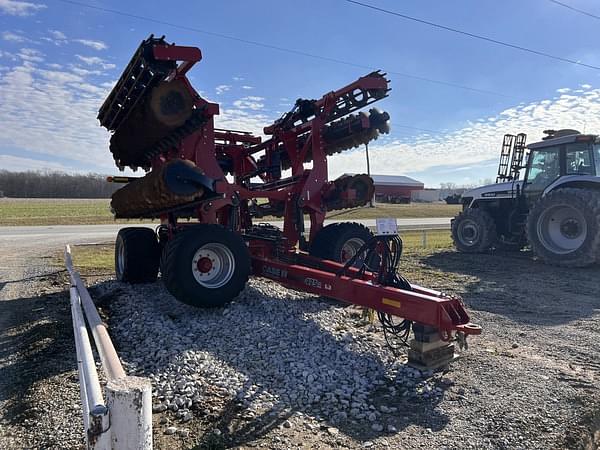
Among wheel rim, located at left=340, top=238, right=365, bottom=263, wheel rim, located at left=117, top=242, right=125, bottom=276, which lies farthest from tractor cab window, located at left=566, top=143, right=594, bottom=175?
wheel rim, located at left=117, top=242, right=125, bottom=276

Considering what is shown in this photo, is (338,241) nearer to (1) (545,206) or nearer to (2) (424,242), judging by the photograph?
(1) (545,206)

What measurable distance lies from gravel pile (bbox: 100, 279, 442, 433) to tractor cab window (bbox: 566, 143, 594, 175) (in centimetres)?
779

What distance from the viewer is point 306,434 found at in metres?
3.32

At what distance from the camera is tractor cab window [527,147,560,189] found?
37.4ft

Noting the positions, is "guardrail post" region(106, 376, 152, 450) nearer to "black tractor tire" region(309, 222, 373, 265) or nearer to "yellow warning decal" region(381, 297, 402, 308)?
"yellow warning decal" region(381, 297, 402, 308)

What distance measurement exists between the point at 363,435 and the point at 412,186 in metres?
79.1

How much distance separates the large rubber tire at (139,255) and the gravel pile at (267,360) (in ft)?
4.65

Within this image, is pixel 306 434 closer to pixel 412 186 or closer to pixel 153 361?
pixel 153 361

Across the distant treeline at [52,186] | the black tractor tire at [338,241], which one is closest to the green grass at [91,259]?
the black tractor tire at [338,241]

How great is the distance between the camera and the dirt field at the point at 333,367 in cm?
329

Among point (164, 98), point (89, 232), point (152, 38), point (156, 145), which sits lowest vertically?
point (89, 232)

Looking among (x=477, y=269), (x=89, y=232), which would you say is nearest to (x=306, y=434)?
(x=477, y=269)

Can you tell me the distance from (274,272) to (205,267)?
94 centimetres

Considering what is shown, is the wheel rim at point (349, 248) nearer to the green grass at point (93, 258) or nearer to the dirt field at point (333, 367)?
the dirt field at point (333, 367)
